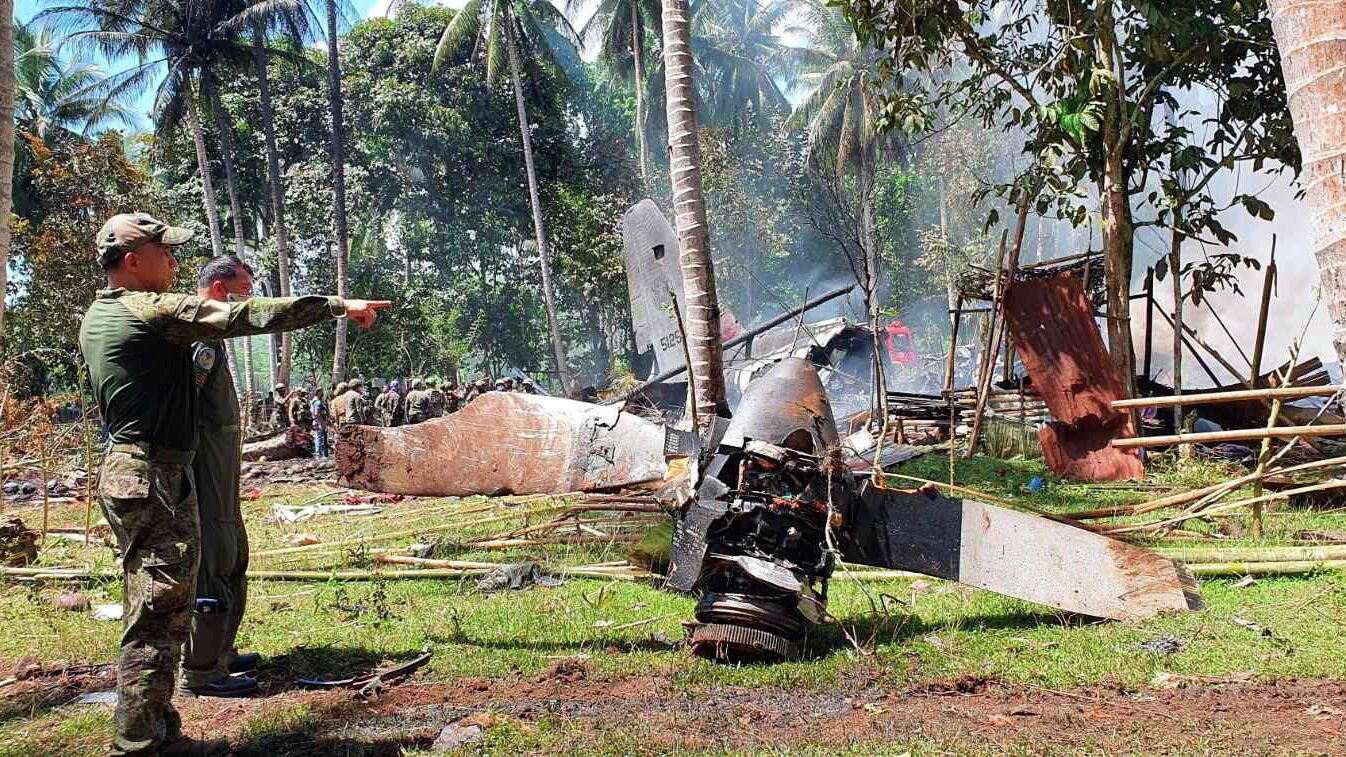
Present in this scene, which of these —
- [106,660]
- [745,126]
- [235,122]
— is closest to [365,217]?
[235,122]

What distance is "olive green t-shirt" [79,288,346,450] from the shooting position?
10.5 feet

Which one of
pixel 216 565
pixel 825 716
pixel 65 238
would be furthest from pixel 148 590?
pixel 65 238

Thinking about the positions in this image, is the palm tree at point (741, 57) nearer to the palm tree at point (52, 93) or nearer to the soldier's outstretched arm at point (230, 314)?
the palm tree at point (52, 93)

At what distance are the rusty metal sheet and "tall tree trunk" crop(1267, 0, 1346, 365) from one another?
6466 millimetres

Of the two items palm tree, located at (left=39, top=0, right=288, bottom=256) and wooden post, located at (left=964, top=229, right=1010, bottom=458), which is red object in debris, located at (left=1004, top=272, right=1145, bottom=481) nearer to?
wooden post, located at (left=964, top=229, right=1010, bottom=458)

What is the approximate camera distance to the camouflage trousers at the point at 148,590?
10.2 feet

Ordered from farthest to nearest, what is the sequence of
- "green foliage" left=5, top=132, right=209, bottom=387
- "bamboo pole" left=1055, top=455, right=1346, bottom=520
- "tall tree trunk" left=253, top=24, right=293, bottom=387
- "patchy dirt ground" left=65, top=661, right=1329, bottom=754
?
1. "tall tree trunk" left=253, top=24, right=293, bottom=387
2. "green foliage" left=5, top=132, right=209, bottom=387
3. "bamboo pole" left=1055, top=455, right=1346, bottom=520
4. "patchy dirt ground" left=65, top=661, right=1329, bottom=754

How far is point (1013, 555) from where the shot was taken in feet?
14.7

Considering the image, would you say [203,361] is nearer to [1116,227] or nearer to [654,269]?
[1116,227]

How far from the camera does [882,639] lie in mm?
4332

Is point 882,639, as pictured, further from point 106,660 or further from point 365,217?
point 365,217

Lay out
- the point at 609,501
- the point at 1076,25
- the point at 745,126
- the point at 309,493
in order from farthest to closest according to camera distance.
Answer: the point at 745,126, the point at 309,493, the point at 1076,25, the point at 609,501

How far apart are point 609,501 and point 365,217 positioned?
29.6 metres

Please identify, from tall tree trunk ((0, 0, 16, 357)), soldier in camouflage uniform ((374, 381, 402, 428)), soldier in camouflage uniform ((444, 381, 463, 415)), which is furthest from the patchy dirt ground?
soldier in camouflage uniform ((444, 381, 463, 415))
